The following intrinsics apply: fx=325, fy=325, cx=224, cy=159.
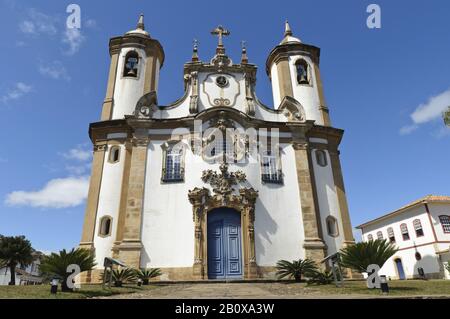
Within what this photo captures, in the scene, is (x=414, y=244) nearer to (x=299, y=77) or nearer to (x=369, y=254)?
(x=299, y=77)

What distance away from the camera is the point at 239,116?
1712 cm

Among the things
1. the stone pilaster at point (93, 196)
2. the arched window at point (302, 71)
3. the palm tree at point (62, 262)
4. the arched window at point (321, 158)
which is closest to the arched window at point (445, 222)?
the arched window at point (321, 158)

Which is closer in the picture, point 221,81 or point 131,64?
point 221,81

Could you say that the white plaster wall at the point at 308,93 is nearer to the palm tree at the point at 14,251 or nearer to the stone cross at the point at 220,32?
the stone cross at the point at 220,32

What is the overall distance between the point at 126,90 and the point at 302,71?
11037 mm

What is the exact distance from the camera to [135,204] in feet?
49.9

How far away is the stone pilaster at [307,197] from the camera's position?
15.0 metres

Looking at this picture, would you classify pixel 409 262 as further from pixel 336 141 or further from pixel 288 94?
pixel 288 94

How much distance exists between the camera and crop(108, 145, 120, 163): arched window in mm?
16812

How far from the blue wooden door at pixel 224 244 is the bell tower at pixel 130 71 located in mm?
7928

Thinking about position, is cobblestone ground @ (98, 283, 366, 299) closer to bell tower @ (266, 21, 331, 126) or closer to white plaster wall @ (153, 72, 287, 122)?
white plaster wall @ (153, 72, 287, 122)

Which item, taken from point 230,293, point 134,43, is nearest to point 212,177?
point 230,293

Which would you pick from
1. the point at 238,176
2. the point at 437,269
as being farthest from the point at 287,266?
the point at 437,269

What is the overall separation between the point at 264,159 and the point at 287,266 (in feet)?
18.5
